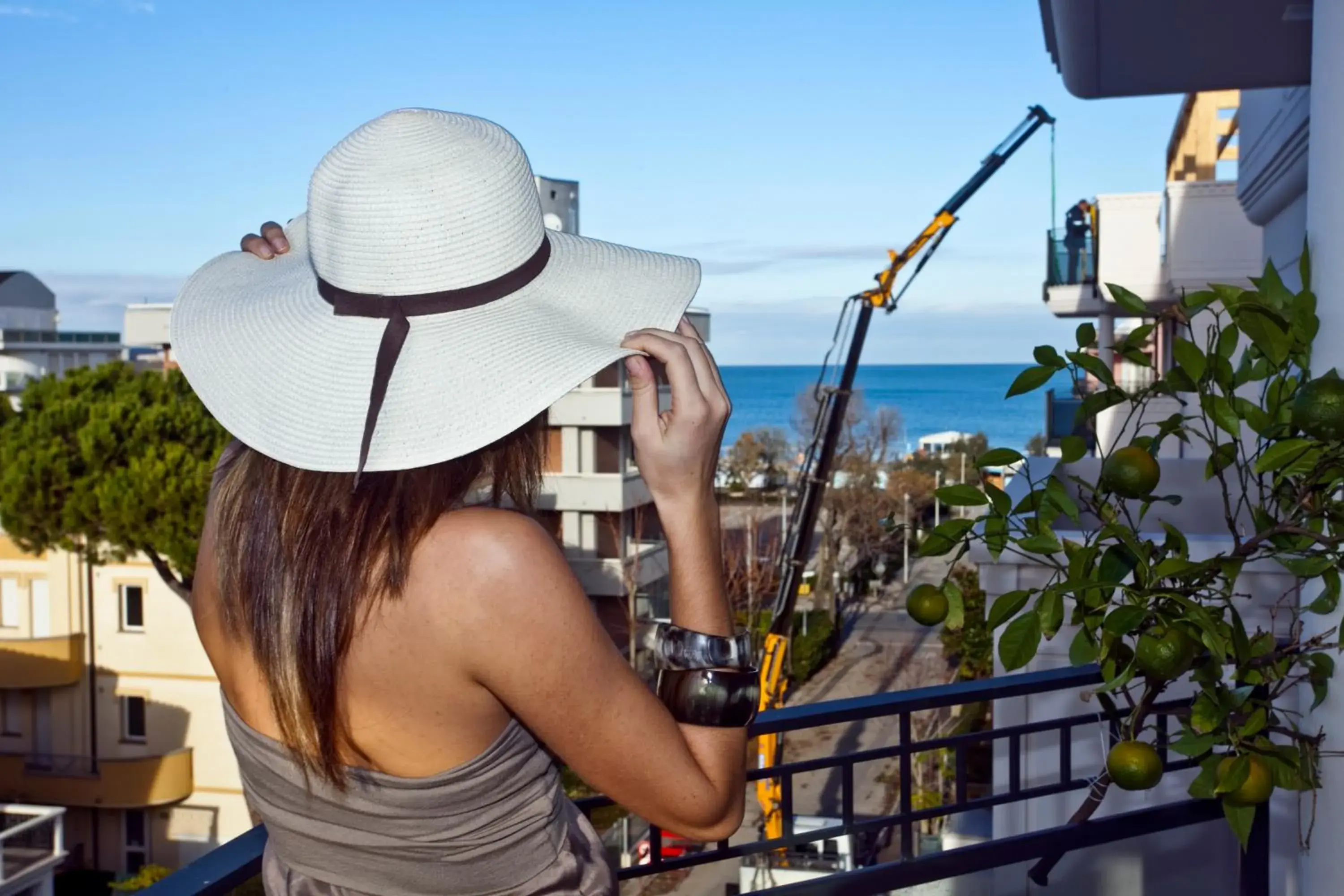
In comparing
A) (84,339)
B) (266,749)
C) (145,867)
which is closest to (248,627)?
(266,749)

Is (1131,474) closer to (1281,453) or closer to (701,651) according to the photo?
(1281,453)

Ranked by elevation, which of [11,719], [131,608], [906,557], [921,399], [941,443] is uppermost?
[921,399]

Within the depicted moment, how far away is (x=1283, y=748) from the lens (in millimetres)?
1475

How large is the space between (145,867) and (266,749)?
12948 mm

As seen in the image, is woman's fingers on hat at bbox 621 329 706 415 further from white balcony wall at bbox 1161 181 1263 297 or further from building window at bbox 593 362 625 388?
building window at bbox 593 362 625 388

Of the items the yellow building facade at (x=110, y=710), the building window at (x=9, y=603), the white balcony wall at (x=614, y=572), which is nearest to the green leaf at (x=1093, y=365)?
the yellow building facade at (x=110, y=710)

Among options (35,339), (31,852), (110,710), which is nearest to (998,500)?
(31,852)

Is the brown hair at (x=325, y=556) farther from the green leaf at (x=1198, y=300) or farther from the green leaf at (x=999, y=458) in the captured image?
the green leaf at (x=1198, y=300)

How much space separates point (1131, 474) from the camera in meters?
1.46

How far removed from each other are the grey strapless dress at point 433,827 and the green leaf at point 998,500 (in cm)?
66

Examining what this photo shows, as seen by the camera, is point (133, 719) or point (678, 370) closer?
point (678, 370)

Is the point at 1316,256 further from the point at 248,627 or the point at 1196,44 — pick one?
the point at 248,627

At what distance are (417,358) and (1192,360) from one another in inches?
36.9

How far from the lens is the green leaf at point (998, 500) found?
1.47 metres
